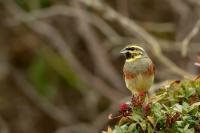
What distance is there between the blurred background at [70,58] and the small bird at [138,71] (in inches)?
145

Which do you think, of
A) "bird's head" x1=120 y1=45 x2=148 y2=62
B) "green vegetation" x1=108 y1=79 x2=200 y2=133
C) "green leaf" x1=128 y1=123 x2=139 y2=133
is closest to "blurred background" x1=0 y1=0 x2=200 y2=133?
"bird's head" x1=120 y1=45 x2=148 y2=62

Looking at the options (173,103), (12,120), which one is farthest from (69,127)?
(173,103)

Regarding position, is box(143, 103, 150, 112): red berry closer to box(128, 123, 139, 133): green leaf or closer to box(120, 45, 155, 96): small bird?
box(128, 123, 139, 133): green leaf

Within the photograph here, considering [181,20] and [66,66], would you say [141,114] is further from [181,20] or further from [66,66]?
[66,66]

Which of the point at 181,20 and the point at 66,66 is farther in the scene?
the point at 66,66

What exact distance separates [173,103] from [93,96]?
5.41 meters

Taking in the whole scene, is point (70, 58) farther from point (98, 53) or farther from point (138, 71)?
point (138, 71)

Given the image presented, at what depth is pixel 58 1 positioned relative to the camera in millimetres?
9422

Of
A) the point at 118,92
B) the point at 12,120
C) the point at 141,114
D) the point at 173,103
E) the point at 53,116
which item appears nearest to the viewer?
the point at 141,114

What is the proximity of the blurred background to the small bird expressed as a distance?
3.67 m

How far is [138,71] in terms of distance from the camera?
157 inches

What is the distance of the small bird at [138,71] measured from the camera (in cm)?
392

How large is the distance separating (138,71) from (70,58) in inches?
184

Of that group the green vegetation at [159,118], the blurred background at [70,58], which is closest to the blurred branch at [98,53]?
the blurred background at [70,58]
